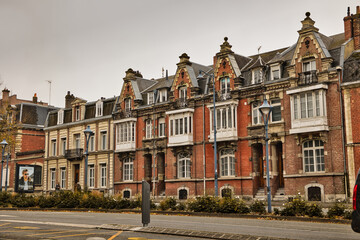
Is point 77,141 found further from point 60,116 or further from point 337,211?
point 337,211

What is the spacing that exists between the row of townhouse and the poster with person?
6.83 m

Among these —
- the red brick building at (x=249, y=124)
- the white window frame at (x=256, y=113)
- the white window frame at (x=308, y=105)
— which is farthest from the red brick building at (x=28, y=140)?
the white window frame at (x=308, y=105)

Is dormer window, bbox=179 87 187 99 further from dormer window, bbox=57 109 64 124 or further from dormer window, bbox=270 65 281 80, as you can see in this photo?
dormer window, bbox=57 109 64 124

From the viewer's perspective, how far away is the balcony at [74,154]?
51.0m

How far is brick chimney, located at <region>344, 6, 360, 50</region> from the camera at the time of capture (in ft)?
115

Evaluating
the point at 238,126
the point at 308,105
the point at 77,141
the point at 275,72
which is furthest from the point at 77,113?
the point at 308,105

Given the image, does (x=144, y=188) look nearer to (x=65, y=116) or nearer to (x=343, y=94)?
(x=343, y=94)

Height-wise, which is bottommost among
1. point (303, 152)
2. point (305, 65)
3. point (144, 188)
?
point (144, 188)

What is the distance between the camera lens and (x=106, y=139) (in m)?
49.5

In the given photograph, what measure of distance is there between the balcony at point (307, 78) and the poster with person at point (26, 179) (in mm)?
27430

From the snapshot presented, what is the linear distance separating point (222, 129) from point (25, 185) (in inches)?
826

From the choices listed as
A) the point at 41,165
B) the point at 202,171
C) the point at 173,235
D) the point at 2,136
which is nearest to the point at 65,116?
the point at 41,165

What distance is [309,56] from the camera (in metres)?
34.1

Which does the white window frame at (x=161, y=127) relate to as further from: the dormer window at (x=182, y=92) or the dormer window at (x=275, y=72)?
the dormer window at (x=275, y=72)
